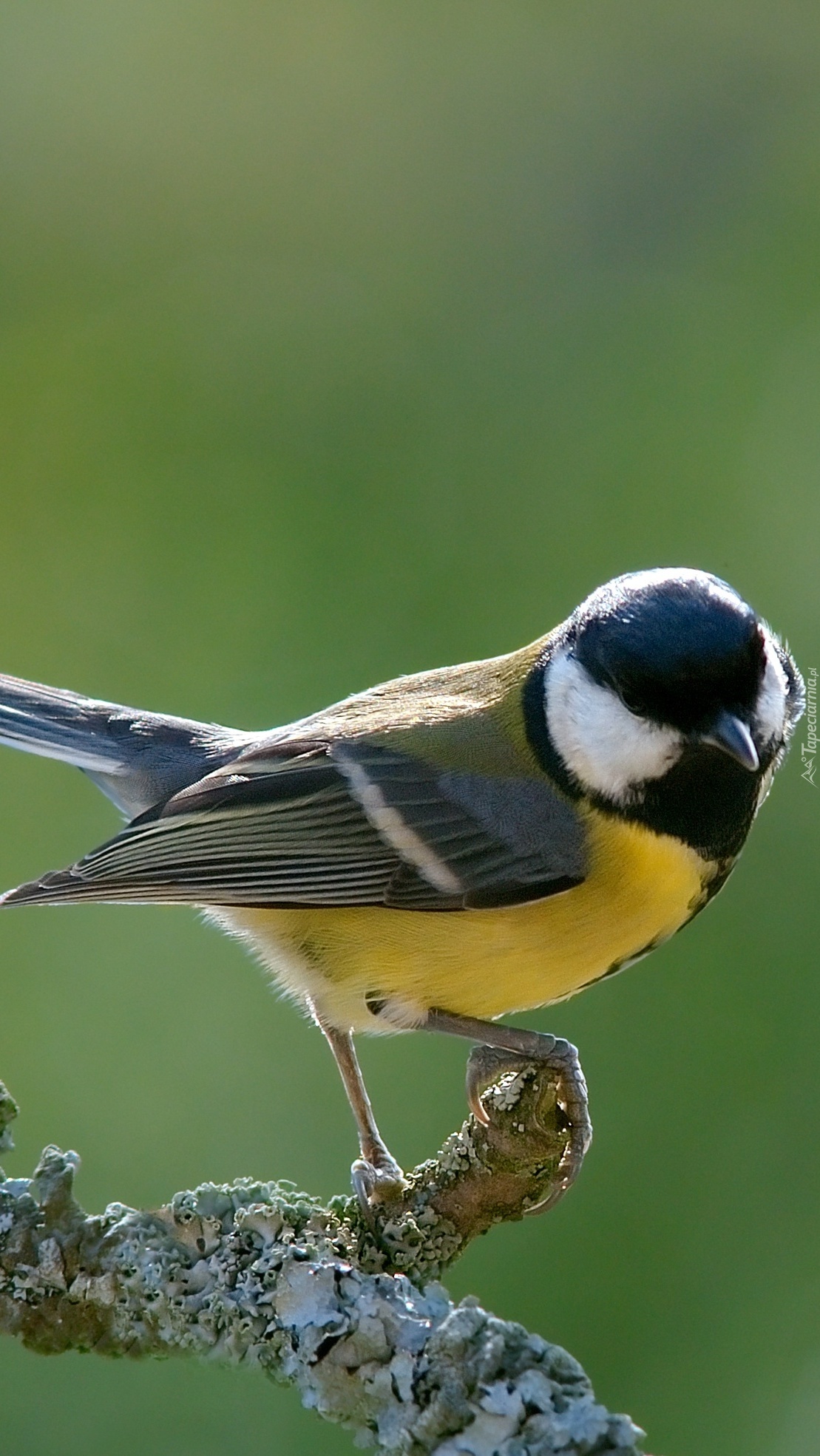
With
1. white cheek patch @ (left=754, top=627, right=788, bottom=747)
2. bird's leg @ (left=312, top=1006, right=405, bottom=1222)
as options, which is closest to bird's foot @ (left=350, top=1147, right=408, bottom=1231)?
bird's leg @ (left=312, top=1006, right=405, bottom=1222)

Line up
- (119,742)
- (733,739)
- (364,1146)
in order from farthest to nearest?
(119,742) < (364,1146) < (733,739)

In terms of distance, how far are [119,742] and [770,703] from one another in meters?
1.06

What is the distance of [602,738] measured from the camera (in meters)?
2.04

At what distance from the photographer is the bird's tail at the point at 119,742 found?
2.46 m

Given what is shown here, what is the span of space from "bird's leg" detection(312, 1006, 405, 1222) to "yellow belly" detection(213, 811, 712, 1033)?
100mm

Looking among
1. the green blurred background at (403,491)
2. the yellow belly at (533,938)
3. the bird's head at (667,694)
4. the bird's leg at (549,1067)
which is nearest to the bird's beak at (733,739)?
the bird's head at (667,694)

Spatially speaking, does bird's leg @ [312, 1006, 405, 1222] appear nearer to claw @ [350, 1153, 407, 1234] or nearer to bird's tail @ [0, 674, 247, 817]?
claw @ [350, 1153, 407, 1234]

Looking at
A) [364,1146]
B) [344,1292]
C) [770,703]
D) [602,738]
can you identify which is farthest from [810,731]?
[344,1292]

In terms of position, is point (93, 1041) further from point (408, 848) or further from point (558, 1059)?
point (558, 1059)

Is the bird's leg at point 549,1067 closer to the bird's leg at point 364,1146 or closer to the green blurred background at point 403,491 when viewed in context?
the bird's leg at point 364,1146

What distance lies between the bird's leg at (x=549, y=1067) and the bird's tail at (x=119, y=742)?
725mm

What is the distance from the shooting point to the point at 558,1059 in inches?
71.4

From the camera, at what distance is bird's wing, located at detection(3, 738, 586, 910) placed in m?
2.08

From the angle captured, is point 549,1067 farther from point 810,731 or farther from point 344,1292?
point 810,731
